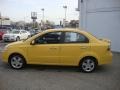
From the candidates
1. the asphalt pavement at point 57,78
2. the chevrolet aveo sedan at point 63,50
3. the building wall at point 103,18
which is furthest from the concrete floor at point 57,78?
the building wall at point 103,18

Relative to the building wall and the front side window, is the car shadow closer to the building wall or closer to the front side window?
the front side window

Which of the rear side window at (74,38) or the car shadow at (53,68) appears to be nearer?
the rear side window at (74,38)

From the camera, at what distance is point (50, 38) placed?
997 cm

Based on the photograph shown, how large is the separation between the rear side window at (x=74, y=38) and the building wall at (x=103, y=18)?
740cm

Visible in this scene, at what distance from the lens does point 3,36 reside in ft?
99.6

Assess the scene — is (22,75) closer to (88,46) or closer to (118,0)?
(88,46)

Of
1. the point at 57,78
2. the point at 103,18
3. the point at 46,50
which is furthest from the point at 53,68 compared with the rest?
the point at 103,18

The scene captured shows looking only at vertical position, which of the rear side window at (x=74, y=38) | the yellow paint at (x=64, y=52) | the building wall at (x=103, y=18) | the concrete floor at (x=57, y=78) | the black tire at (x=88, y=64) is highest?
the building wall at (x=103, y=18)

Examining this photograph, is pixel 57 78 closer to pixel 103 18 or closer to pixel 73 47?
pixel 73 47

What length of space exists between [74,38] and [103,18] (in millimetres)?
8081

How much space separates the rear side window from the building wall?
7399 millimetres

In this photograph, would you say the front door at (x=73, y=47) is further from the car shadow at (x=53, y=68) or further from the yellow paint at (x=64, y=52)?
the car shadow at (x=53, y=68)

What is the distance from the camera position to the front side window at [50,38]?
989 cm

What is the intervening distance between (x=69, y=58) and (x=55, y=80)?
162cm
